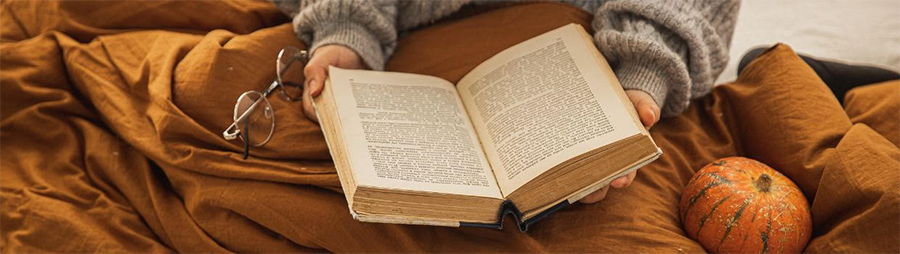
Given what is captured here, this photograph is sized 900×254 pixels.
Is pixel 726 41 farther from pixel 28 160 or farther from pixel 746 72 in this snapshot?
pixel 28 160

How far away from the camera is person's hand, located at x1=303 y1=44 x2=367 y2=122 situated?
3.17 ft

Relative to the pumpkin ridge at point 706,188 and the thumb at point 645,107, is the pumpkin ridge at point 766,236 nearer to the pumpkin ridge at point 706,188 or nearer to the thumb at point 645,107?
the pumpkin ridge at point 706,188

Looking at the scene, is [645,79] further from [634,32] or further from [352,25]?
[352,25]

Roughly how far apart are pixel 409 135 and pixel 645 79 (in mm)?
368

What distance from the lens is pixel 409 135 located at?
85cm

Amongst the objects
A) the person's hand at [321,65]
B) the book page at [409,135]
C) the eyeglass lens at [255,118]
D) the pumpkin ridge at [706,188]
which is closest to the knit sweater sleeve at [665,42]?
the pumpkin ridge at [706,188]

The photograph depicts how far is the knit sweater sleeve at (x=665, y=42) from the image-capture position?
1.01m

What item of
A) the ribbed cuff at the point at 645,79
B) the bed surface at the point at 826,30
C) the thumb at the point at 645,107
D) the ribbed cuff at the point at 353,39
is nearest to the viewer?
the thumb at the point at 645,107

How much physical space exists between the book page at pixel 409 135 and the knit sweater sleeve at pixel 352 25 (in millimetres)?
165

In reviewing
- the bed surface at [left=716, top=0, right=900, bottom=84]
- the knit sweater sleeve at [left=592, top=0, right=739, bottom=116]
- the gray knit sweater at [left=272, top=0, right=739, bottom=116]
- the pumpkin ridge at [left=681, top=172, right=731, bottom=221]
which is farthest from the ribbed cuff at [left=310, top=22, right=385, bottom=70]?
the bed surface at [left=716, top=0, right=900, bottom=84]

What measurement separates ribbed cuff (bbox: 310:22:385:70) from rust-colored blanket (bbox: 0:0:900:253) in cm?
3

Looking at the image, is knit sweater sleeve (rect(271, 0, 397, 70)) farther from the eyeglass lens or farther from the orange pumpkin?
the orange pumpkin

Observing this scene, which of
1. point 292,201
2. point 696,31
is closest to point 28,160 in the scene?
point 292,201

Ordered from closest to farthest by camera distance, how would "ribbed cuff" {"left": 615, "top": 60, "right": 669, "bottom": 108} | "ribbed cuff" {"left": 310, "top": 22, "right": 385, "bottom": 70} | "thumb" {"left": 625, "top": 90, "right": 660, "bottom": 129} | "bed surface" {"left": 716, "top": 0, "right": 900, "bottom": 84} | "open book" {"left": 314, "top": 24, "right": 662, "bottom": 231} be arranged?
"open book" {"left": 314, "top": 24, "right": 662, "bottom": 231}
"thumb" {"left": 625, "top": 90, "right": 660, "bottom": 129}
"ribbed cuff" {"left": 615, "top": 60, "right": 669, "bottom": 108}
"ribbed cuff" {"left": 310, "top": 22, "right": 385, "bottom": 70}
"bed surface" {"left": 716, "top": 0, "right": 900, "bottom": 84}
